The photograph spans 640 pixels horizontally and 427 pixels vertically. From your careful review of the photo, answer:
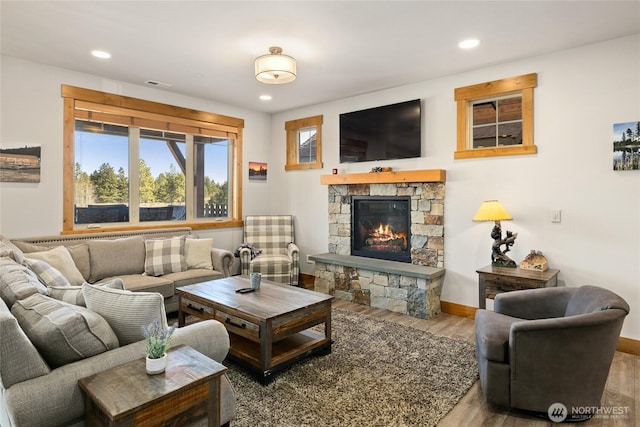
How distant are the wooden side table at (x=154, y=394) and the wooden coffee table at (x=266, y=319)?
3.20 ft

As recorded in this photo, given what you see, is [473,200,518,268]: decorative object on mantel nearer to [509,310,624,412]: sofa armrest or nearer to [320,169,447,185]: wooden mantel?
[320,169,447,185]: wooden mantel

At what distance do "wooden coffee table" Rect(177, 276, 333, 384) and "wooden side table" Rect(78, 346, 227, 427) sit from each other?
975 millimetres

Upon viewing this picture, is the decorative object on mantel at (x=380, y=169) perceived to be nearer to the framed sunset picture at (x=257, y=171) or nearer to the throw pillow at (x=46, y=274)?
the framed sunset picture at (x=257, y=171)

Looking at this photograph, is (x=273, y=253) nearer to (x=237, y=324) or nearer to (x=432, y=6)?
(x=237, y=324)

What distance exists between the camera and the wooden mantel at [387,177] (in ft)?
13.4

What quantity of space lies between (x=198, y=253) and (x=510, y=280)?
3373 mm

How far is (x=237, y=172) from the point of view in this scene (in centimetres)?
557

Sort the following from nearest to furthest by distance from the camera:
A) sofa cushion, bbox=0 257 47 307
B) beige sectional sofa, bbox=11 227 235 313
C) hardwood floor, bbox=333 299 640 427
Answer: sofa cushion, bbox=0 257 47 307 < hardwood floor, bbox=333 299 640 427 < beige sectional sofa, bbox=11 227 235 313

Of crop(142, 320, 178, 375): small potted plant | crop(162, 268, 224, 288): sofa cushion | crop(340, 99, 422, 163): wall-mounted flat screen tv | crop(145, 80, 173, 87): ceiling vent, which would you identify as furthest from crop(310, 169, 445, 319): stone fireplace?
crop(142, 320, 178, 375): small potted plant

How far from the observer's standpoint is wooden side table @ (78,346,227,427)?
1.25 metres

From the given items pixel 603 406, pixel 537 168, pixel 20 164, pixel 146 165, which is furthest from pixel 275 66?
pixel 603 406

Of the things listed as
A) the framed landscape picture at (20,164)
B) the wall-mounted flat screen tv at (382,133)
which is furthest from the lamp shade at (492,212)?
the framed landscape picture at (20,164)

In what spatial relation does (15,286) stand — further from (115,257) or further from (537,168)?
(537,168)

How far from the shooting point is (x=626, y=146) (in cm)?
306
